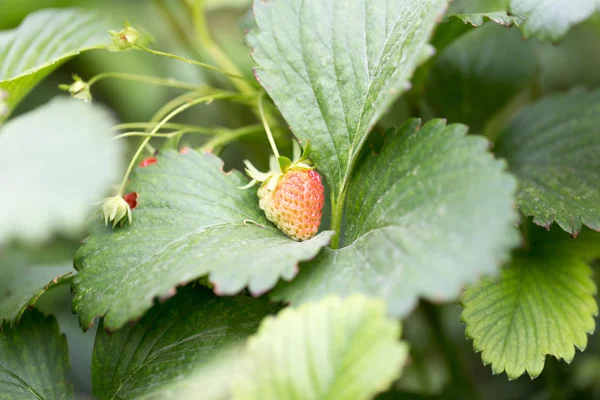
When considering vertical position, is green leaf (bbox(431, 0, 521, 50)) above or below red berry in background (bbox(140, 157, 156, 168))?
above

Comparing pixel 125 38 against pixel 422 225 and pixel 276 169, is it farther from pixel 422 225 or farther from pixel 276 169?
pixel 422 225

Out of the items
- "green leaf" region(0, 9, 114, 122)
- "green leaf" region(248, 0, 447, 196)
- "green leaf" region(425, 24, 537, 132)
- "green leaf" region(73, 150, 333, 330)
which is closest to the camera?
"green leaf" region(73, 150, 333, 330)

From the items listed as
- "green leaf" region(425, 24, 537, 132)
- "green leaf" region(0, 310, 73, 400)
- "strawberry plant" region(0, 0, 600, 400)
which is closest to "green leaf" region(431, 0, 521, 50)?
"strawberry plant" region(0, 0, 600, 400)

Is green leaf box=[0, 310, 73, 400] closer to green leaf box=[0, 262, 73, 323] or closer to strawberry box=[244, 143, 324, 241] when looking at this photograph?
green leaf box=[0, 262, 73, 323]

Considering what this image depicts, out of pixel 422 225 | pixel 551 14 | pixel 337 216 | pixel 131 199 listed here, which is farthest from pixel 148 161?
pixel 551 14

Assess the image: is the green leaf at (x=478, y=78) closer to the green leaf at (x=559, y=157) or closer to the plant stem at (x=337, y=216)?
the green leaf at (x=559, y=157)

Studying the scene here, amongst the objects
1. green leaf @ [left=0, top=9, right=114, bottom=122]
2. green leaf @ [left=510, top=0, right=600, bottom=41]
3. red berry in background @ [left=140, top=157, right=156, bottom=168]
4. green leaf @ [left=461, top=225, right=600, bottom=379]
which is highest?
green leaf @ [left=510, top=0, right=600, bottom=41]

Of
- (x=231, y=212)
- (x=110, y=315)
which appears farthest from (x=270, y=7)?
(x=110, y=315)
